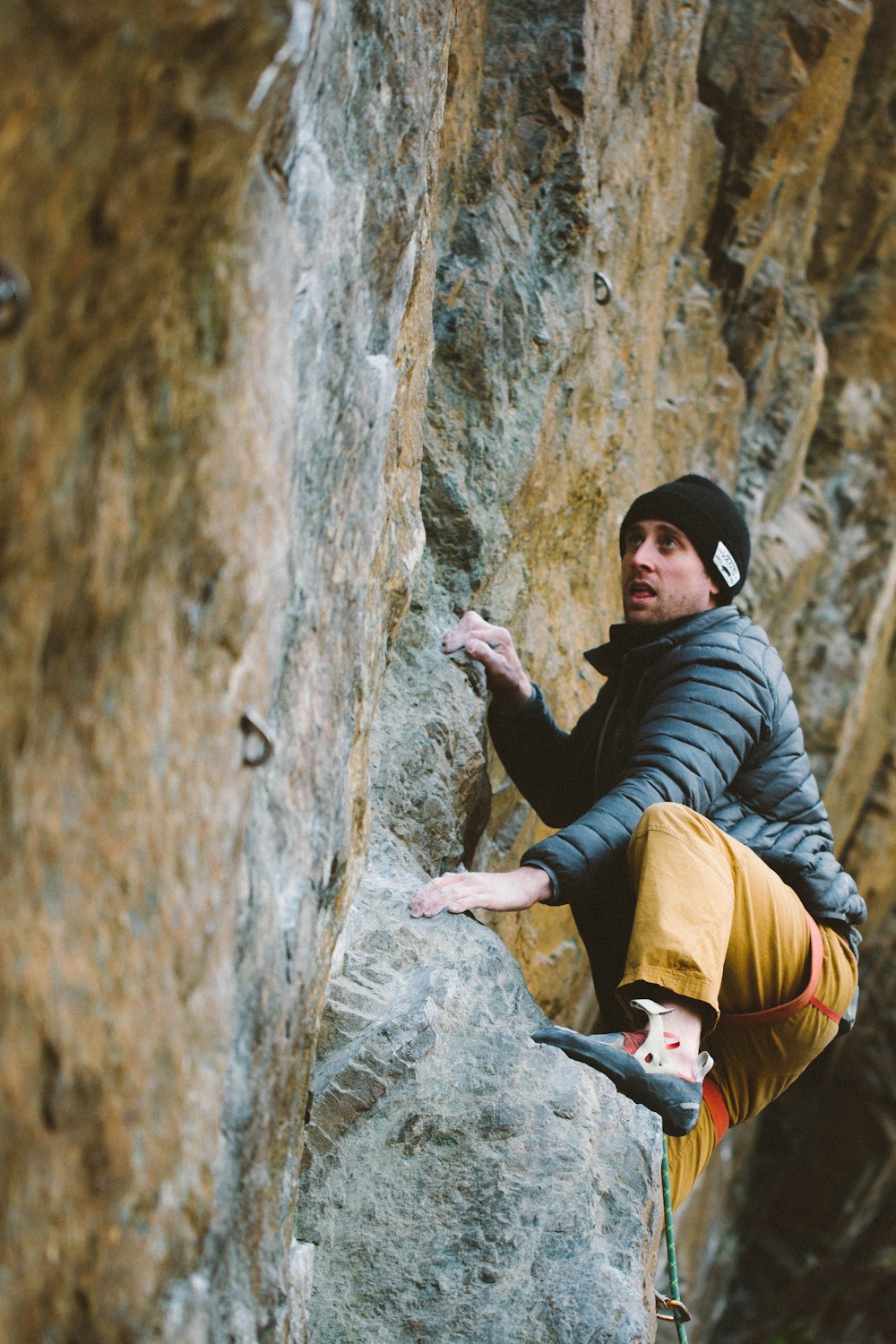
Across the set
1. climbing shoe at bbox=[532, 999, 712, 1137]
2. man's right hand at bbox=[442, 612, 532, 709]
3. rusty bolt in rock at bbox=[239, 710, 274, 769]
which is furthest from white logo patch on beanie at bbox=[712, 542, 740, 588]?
rusty bolt in rock at bbox=[239, 710, 274, 769]

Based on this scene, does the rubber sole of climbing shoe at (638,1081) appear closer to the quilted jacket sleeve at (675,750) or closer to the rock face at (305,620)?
the rock face at (305,620)

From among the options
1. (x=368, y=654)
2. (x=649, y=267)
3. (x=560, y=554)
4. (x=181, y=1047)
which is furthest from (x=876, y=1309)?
(x=181, y=1047)

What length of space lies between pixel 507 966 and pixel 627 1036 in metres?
0.32

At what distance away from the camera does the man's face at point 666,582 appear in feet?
9.84

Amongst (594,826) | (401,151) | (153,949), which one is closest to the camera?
(153,949)

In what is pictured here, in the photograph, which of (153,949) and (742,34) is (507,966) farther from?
(742,34)

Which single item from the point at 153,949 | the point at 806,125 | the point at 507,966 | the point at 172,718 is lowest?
the point at 507,966

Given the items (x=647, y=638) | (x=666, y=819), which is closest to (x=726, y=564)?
(x=647, y=638)

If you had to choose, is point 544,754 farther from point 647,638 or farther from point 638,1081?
point 638,1081

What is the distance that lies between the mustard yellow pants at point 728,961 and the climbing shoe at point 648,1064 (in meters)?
0.08

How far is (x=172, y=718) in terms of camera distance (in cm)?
129

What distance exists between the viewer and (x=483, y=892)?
240 centimetres

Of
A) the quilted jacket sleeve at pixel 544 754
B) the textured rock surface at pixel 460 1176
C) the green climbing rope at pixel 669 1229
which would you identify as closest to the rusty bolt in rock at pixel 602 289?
the quilted jacket sleeve at pixel 544 754

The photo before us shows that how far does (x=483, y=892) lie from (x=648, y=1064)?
18.3 inches
